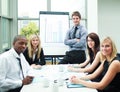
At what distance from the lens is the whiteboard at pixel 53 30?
605 centimetres

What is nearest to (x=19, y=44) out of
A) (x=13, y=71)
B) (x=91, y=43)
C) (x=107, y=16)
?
(x=13, y=71)

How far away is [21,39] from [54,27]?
324 centimetres

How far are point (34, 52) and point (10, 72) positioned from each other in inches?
70.1

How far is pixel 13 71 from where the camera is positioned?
2.80m

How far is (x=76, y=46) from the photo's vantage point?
4953 millimetres

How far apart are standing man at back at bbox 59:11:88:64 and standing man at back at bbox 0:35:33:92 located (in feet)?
7.04

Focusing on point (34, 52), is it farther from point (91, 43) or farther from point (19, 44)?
point (19, 44)

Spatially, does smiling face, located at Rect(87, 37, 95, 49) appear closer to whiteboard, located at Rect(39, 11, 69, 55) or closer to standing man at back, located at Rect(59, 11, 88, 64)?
standing man at back, located at Rect(59, 11, 88, 64)

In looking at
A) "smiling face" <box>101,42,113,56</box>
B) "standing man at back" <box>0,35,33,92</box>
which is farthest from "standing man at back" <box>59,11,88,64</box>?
"standing man at back" <box>0,35,33,92</box>

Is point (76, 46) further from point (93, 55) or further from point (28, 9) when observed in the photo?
point (28, 9)

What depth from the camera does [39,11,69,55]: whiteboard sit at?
6051 millimetres

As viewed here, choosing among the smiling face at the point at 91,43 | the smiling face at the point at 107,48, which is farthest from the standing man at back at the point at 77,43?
the smiling face at the point at 107,48

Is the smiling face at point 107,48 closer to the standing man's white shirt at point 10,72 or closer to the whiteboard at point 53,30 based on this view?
the standing man's white shirt at point 10,72

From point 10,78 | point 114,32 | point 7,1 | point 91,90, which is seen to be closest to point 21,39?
point 10,78
